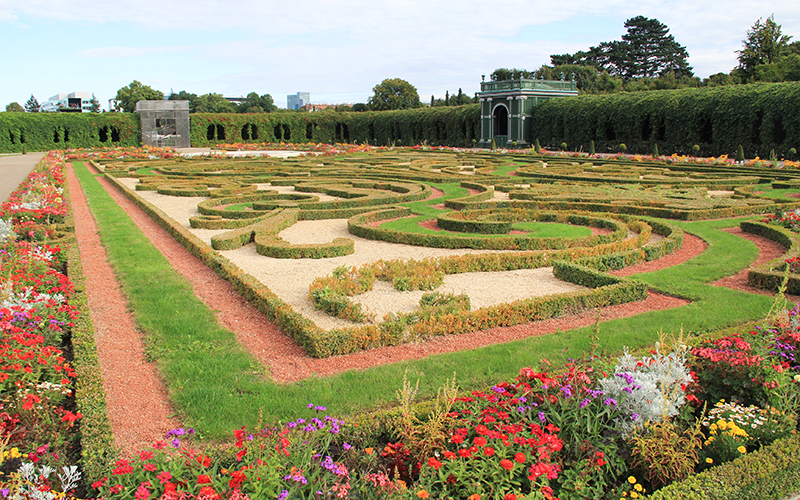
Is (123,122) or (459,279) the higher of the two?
(123,122)

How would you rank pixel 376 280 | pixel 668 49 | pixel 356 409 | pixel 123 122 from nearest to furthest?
pixel 356 409 < pixel 376 280 < pixel 123 122 < pixel 668 49

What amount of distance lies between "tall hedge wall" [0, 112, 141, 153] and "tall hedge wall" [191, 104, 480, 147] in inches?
233

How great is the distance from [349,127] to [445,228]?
161 feet

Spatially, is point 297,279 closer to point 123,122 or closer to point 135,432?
point 135,432

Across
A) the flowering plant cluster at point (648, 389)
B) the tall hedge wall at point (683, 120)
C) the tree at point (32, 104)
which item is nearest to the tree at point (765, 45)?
the tall hedge wall at point (683, 120)

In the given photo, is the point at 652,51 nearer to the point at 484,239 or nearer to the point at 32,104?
the point at 484,239

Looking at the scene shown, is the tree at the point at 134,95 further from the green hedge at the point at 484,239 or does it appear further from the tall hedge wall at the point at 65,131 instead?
the green hedge at the point at 484,239

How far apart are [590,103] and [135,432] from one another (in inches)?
1503

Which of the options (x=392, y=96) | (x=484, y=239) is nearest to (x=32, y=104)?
(x=392, y=96)

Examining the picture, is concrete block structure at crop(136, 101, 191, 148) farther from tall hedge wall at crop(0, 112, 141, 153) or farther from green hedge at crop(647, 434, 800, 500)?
green hedge at crop(647, 434, 800, 500)

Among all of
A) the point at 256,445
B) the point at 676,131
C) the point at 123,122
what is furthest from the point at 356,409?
the point at 123,122

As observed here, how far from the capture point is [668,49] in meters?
71.2

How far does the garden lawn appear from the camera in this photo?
446 cm

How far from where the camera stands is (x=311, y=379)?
195 inches
